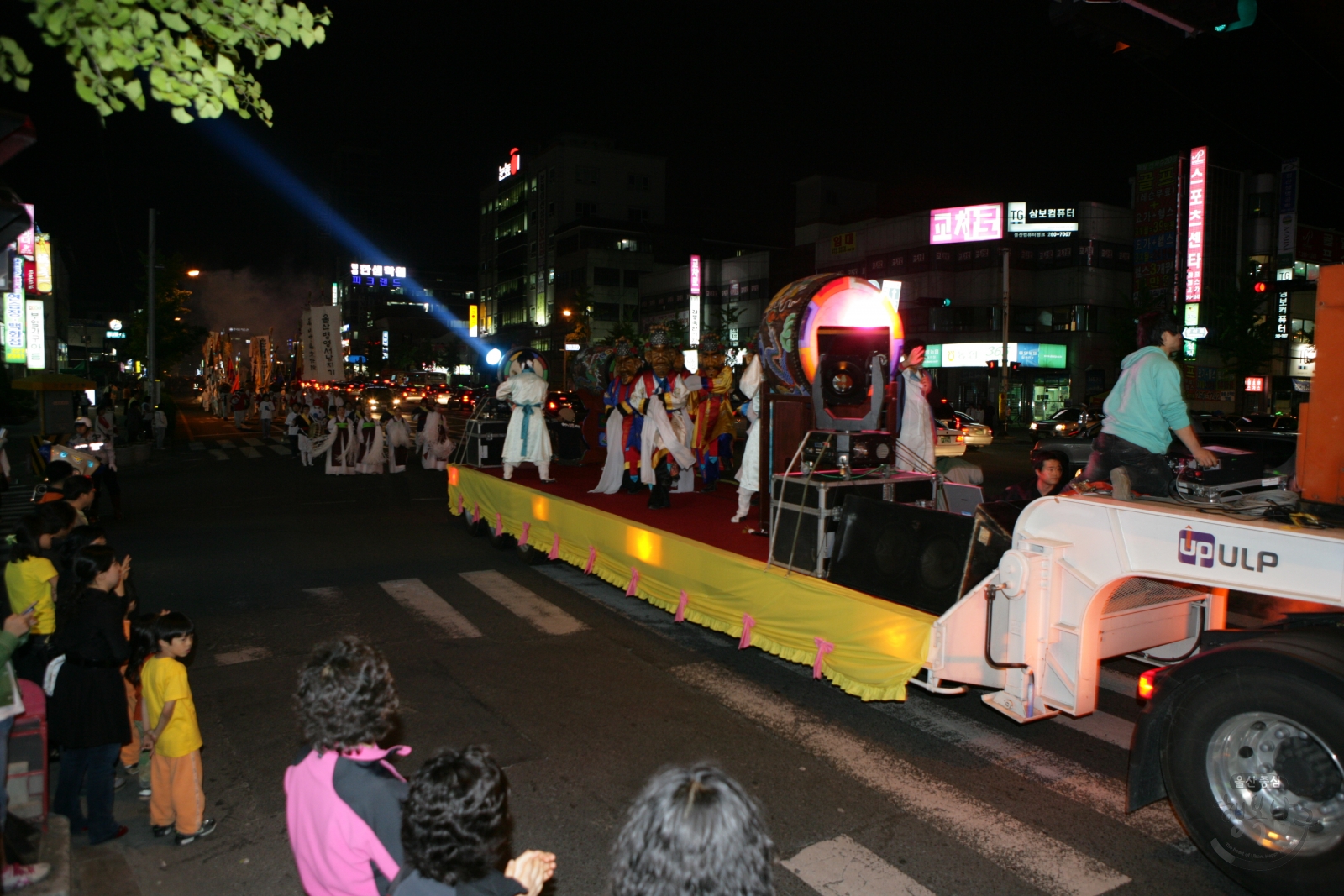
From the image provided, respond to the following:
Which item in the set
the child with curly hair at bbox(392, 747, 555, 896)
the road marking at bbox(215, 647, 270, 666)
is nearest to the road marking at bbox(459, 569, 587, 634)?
the road marking at bbox(215, 647, 270, 666)

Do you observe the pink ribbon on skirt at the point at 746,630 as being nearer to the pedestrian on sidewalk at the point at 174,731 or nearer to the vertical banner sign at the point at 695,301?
the pedestrian on sidewalk at the point at 174,731

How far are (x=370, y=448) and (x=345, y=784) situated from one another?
1928 centimetres

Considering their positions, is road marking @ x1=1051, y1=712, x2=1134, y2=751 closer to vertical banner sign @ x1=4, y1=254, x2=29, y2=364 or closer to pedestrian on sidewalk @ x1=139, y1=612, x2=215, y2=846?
pedestrian on sidewalk @ x1=139, y1=612, x2=215, y2=846

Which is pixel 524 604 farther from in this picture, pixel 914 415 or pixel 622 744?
pixel 914 415

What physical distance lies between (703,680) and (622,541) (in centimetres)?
211

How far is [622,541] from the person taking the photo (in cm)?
821

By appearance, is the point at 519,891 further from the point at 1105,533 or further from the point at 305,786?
the point at 1105,533

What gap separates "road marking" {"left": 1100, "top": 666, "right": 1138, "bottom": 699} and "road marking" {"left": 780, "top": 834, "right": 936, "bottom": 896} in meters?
3.38

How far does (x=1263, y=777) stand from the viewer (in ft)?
11.6

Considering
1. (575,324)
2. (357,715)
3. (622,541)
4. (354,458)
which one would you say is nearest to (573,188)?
(575,324)

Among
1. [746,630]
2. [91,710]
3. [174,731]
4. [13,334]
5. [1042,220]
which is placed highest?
[1042,220]

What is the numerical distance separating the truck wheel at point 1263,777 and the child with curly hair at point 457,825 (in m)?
3.16

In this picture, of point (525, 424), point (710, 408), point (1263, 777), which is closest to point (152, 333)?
point (525, 424)

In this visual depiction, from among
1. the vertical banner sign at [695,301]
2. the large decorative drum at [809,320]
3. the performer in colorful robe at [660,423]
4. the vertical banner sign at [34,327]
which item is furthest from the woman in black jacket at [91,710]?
the vertical banner sign at [695,301]
